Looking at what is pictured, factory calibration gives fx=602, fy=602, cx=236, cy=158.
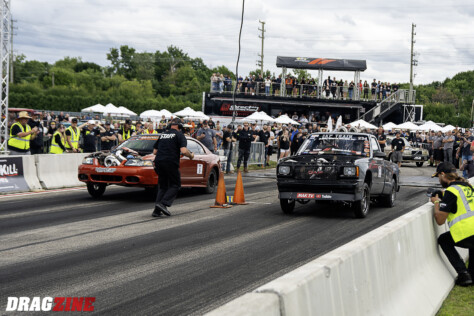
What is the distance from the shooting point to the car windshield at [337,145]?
41.9 ft

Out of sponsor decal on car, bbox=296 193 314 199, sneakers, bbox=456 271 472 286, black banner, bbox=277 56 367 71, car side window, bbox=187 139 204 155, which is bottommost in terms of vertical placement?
sneakers, bbox=456 271 472 286

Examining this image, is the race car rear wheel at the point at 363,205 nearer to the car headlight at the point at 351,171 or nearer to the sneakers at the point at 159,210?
the car headlight at the point at 351,171

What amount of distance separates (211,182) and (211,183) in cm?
3

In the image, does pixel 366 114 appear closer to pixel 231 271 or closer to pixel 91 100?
pixel 91 100

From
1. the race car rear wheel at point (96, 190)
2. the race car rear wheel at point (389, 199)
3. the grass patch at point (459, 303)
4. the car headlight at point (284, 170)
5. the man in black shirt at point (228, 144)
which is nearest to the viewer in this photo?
the grass patch at point (459, 303)

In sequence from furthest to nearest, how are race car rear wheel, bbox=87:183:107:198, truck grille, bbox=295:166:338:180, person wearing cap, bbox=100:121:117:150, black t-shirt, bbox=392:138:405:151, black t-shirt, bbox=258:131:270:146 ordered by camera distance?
black t-shirt, bbox=258:131:270:146 → black t-shirt, bbox=392:138:405:151 → person wearing cap, bbox=100:121:117:150 → race car rear wheel, bbox=87:183:107:198 → truck grille, bbox=295:166:338:180

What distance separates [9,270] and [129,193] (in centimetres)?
890

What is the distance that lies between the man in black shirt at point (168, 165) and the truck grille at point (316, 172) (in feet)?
7.10

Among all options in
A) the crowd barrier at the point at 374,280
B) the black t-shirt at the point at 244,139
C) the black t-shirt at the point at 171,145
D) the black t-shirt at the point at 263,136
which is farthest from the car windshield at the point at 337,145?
the black t-shirt at the point at 263,136

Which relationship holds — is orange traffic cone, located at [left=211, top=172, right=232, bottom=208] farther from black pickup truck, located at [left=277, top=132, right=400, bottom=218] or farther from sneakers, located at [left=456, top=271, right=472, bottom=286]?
sneakers, located at [left=456, top=271, right=472, bottom=286]

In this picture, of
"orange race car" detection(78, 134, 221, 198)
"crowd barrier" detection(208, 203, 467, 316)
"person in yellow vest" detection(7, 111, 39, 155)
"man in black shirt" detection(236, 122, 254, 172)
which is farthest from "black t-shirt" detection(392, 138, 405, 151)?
"crowd barrier" detection(208, 203, 467, 316)

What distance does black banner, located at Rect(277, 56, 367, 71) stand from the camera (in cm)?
4972

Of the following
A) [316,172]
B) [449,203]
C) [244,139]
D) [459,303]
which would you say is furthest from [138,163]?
[244,139]

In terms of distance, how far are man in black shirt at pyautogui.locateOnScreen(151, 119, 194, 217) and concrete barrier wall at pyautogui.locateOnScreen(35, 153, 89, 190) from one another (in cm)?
546
